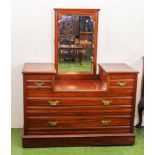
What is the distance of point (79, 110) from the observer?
3340 millimetres

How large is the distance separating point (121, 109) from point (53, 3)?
156 centimetres

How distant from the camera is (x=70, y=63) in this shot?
3.71m

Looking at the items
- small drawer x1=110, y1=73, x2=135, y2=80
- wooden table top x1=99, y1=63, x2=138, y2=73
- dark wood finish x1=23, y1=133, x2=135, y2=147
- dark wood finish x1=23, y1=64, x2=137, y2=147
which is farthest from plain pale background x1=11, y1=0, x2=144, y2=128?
dark wood finish x1=23, y1=133, x2=135, y2=147

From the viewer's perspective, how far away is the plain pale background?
358 centimetres

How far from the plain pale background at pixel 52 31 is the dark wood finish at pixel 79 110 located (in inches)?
16.5

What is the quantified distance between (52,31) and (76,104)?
1009 mm

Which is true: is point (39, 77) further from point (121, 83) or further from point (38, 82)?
point (121, 83)

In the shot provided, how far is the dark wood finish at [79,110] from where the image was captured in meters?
3.26

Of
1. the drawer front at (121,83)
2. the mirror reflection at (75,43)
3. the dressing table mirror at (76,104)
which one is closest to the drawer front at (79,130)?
the dressing table mirror at (76,104)

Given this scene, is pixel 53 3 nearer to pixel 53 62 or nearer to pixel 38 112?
pixel 53 62

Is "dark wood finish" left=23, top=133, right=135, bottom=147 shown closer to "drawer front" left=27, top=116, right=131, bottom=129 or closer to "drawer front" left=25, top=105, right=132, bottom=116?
"drawer front" left=27, top=116, right=131, bottom=129
